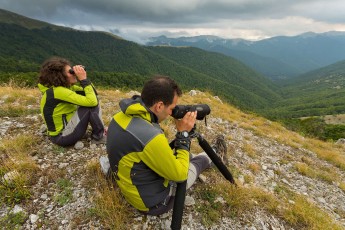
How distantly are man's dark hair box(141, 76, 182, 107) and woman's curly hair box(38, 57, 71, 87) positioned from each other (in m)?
2.99

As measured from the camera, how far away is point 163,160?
10.8ft

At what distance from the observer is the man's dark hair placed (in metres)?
3.45

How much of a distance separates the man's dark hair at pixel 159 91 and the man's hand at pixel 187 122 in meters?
0.38

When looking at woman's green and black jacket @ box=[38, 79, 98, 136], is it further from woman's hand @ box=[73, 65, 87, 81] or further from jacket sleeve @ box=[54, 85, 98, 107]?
woman's hand @ box=[73, 65, 87, 81]

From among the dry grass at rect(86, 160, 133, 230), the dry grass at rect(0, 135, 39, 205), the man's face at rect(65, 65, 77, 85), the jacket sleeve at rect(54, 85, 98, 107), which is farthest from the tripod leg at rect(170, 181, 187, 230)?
the man's face at rect(65, 65, 77, 85)

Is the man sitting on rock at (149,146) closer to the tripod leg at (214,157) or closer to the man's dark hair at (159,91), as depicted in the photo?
the man's dark hair at (159,91)

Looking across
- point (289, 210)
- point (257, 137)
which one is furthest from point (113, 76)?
point (289, 210)

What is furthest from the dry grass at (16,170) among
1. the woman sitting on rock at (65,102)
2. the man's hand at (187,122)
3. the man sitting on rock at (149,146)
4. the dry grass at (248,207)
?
the dry grass at (248,207)

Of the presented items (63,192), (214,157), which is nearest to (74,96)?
(63,192)

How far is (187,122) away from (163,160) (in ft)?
2.49

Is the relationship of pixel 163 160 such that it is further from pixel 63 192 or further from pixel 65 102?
pixel 65 102

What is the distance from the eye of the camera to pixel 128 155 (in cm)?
351

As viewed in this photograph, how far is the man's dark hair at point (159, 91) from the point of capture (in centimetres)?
A: 345

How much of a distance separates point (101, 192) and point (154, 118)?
1986 millimetres
